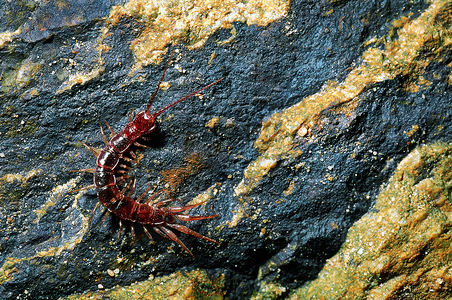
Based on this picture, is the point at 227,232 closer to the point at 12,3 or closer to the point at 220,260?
the point at 220,260

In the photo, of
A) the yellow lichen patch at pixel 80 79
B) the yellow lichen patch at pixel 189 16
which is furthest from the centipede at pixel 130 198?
the yellow lichen patch at pixel 80 79

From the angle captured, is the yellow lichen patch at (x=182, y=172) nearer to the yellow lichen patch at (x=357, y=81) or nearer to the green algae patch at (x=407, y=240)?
the yellow lichen patch at (x=357, y=81)

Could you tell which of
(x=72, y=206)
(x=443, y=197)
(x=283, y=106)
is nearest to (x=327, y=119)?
(x=283, y=106)

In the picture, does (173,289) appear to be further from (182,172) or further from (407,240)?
(407,240)

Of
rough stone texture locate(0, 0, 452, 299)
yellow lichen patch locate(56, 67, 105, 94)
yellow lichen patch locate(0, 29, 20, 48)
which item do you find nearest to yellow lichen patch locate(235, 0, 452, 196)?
rough stone texture locate(0, 0, 452, 299)

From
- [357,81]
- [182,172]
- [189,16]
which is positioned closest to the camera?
[357,81]

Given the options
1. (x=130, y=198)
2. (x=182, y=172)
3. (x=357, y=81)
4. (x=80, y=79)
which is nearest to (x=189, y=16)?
(x=80, y=79)
